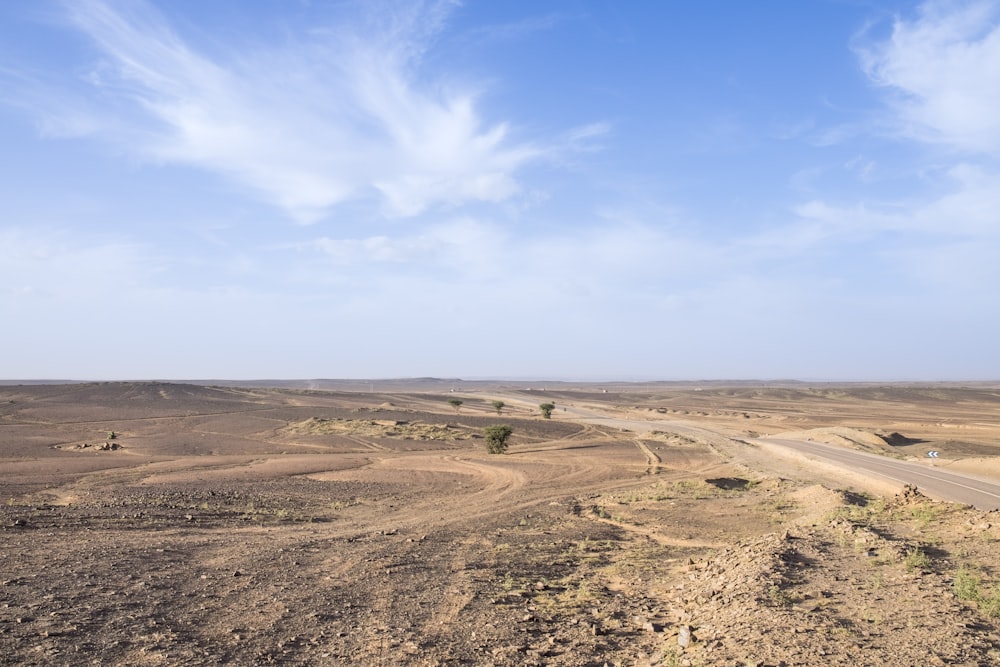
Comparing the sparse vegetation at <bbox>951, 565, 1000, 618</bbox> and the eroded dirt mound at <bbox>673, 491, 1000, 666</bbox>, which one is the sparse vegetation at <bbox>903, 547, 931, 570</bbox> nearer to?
the eroded dirt mound at <bbox>673, 491, 1000, 666</bbox>

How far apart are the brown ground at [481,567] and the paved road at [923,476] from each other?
6.87ft

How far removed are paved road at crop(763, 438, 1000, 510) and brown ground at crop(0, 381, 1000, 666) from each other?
2093mm

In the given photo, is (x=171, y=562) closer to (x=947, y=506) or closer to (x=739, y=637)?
(x=739, y=637)

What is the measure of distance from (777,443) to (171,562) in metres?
43.8

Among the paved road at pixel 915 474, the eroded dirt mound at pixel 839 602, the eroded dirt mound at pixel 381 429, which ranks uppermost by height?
the eroded dirt mound at pixel 839 602

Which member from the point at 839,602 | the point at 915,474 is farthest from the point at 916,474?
the point at 839,602

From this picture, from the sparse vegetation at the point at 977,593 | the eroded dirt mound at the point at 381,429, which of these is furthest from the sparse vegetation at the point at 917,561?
the eroded dirt mound at the point at 381,429

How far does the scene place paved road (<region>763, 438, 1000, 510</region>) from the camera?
2361 centimetres

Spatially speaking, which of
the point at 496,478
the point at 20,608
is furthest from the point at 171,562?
the point at 496,478

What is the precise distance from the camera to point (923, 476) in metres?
29.8

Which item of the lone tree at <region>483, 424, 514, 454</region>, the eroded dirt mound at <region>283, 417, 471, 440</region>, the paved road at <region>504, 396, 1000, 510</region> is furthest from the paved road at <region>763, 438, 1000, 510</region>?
the eroded dirt mound at <region>283, 417, 471, 440</region>

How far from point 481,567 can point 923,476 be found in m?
24.8

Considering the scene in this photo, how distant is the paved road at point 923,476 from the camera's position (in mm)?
23609

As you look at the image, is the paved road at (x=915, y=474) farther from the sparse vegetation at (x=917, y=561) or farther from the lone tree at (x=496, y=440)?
the lone tree at (x=496, y=440)
